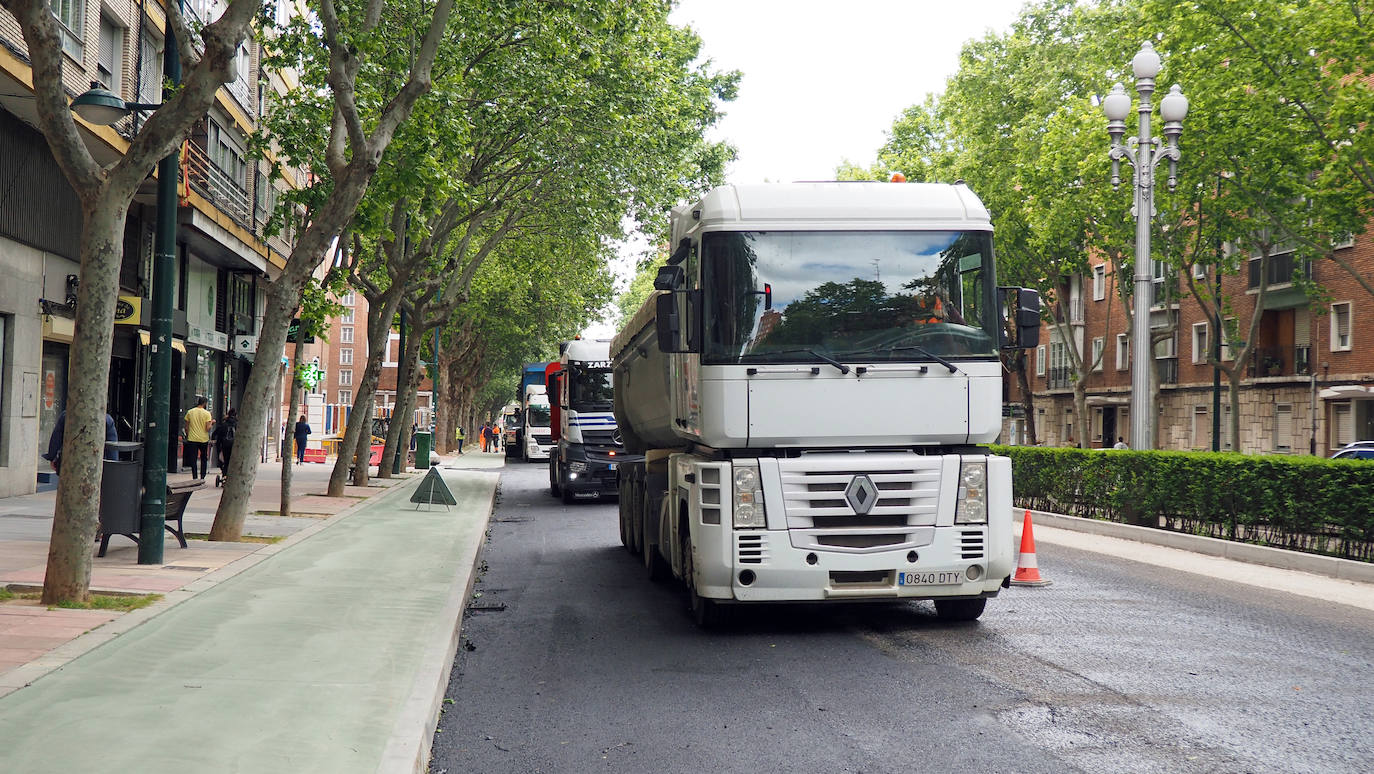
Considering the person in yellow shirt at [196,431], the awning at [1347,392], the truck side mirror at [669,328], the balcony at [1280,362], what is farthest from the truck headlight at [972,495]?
the balcony at [1280,362]

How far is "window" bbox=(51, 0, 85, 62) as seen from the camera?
1956 cm

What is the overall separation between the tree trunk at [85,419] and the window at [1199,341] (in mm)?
42306

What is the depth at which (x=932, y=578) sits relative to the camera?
28.3 ft

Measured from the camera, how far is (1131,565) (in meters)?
13.9

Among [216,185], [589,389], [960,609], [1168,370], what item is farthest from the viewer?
[1168,370]

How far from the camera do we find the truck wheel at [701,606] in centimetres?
902

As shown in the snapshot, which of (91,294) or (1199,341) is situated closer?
(91,294)

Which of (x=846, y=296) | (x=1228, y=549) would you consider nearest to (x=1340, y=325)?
(x=1228, y=549)

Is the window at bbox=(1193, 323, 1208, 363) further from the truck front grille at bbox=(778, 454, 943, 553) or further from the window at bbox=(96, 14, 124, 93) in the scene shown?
the truck front grille at bbox=(778, 454, 943, 553)

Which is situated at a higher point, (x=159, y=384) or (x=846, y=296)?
(x=846, y=296)

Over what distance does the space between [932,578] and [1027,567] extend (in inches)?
145

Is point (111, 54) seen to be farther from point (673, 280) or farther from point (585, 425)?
point (673, 280)

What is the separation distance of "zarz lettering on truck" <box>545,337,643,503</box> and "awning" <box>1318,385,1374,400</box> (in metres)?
22.4

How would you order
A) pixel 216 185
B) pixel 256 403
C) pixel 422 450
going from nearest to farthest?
pixel 256 403 → pixel 216 185 → pixel 422 450
